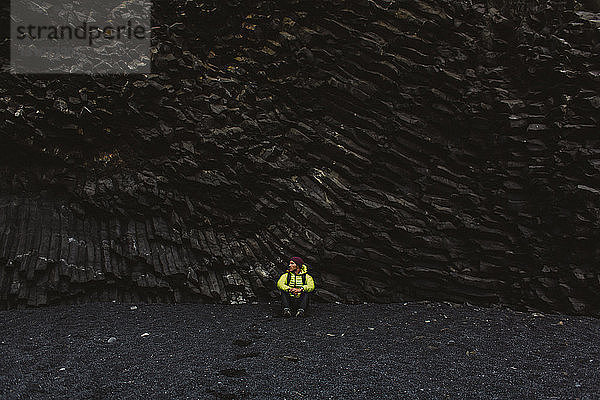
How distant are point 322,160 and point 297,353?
21.6 feet

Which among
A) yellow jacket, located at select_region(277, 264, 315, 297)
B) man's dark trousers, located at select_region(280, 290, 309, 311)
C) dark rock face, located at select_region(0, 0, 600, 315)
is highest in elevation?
dark rock face, located at select_region(0, 0, 600, 315)

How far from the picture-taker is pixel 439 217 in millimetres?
12430

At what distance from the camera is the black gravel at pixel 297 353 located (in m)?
6.68

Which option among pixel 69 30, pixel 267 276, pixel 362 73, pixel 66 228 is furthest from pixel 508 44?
pixel 66 228

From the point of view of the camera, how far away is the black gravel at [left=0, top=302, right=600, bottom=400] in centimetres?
668

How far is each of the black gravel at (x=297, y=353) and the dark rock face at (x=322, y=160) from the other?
1.06 metres

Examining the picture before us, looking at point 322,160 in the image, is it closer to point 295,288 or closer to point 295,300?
point 295,288

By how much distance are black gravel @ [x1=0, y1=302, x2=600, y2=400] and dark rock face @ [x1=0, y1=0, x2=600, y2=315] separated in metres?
1.06

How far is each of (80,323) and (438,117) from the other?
11.2 m

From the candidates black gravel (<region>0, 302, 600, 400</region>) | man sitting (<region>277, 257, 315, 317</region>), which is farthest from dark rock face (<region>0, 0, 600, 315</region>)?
man sitting (<region>277, 257, 315, 317</region>)

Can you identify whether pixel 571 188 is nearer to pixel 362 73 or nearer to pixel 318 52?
pixel 362 73

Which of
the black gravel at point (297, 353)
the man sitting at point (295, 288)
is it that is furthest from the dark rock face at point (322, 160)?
the man sitting at point (295, 288)

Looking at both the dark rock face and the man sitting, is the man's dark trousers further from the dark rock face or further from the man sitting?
the dark rock face

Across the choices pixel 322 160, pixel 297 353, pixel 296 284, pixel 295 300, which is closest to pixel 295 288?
pixel 296 284
